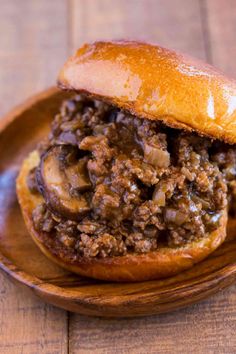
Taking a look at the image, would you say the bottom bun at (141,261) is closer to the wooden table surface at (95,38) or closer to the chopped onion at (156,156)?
the wooden table surface at (95,38)

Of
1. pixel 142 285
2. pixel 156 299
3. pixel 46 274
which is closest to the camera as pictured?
pixel 156 299

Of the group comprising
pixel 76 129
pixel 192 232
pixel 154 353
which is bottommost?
pixel 154 353

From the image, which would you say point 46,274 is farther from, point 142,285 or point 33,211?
point 142,285

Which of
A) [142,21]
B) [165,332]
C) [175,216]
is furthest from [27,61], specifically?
[165,332]

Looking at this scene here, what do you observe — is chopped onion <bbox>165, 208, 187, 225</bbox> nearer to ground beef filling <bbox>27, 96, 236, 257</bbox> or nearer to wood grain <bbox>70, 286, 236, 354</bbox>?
ground beef filling <bbox>27, 96, 236, 257</bbox>

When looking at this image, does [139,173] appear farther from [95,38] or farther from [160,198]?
[95,38]

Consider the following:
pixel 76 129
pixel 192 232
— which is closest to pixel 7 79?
pixel 76 129

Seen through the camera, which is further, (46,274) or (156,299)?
(46,274)
